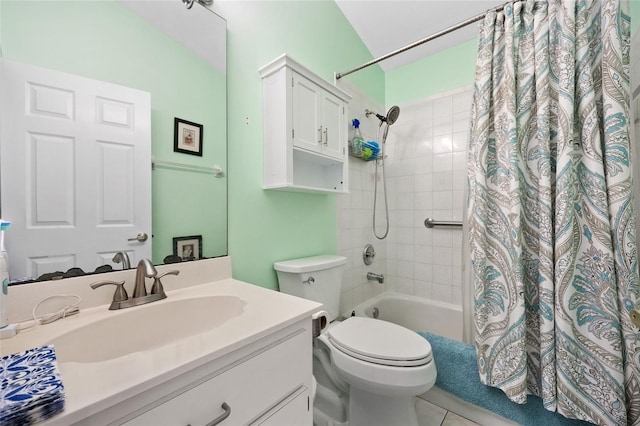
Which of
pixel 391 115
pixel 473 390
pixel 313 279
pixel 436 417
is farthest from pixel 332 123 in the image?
pixel 436 417

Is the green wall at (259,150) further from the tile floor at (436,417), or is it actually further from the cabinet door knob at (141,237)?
the tile floor at (436,417)

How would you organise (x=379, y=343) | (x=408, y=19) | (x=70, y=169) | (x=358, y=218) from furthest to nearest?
(x=358, y=218) < (x=408, y=19) < (x=379, y=343) < (x=70, y=169)

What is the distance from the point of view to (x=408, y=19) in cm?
174

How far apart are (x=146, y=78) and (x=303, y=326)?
96 centimetres

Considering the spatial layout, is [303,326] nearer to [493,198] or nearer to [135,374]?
[135,374]

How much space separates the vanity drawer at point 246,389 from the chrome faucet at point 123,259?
0.51 m

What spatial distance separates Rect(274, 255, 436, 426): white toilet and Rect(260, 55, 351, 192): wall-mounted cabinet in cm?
45

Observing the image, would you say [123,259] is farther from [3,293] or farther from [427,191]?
[427,191]

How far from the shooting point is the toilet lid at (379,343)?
40.4 inches

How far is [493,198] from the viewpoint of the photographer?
1.16m

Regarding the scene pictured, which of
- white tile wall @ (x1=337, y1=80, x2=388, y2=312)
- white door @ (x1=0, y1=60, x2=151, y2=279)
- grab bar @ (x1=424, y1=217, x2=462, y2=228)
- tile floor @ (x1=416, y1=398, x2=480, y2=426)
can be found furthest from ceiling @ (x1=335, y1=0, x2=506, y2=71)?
tile floor @ (x1=416, y1=398, x2=480, y2=426)

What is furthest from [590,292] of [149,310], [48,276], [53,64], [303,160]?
[53,64]

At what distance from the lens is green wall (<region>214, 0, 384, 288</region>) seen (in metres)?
1.13

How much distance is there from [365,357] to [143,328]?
804 millimetres
